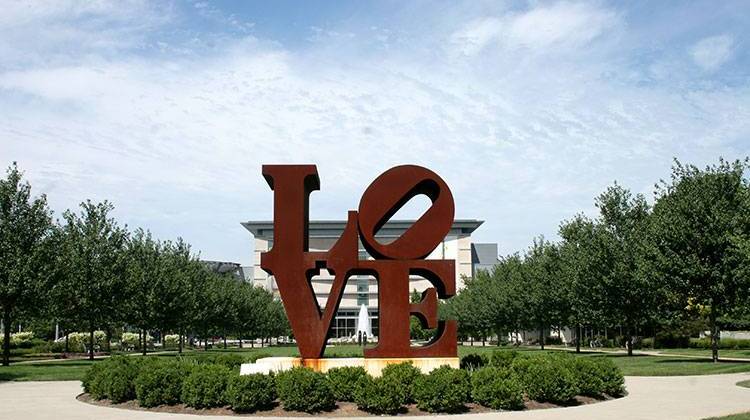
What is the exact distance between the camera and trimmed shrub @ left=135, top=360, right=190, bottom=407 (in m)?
17.4

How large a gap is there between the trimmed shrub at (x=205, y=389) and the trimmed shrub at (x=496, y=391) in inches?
232

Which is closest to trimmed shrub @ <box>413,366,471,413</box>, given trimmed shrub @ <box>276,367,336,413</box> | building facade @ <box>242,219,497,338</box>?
trimmed shrub @ <box>276,367,336,413</box>

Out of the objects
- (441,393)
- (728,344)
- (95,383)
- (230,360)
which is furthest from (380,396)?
(728,344)

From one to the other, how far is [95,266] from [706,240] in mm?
32055

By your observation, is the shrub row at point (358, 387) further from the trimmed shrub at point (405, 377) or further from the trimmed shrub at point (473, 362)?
the trimmed shrub at point (473, 362)

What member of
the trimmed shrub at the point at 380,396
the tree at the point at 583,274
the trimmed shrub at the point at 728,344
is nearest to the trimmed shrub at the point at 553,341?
the trimmed shrub at the point at 728,344

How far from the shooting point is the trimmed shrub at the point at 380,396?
16.0 m

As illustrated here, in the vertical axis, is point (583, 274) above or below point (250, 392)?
above

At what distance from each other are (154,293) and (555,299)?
2599 centimetres

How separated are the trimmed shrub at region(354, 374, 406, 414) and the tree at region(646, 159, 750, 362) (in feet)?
68.7

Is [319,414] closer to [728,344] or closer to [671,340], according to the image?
[728,344]

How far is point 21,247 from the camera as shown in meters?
35.0

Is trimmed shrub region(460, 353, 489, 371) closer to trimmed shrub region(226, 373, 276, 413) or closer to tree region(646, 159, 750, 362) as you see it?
trimmed shrub region(226, 373, 276, 413)

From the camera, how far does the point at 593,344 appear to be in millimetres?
69062
